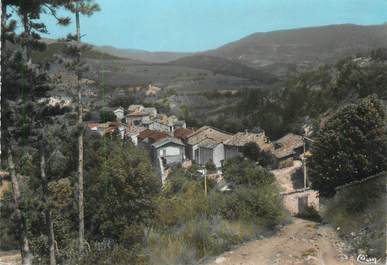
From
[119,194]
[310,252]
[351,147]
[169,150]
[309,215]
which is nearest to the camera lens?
[310,252]

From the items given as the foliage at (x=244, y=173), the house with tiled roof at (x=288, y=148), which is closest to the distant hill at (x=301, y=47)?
the house with tiled roof at (x=288, y=148)

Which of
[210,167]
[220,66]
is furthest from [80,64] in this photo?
[220,66]

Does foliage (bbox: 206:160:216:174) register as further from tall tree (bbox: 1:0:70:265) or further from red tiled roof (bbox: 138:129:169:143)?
tall tree (bbox: 1:0:70:265)

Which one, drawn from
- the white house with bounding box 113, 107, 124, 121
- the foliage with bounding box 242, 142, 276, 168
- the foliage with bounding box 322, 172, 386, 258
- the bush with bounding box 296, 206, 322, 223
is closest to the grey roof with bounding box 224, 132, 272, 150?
the foliage with bounding box 242, 142, 276, 168

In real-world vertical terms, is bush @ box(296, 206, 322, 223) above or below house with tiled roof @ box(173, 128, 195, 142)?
above

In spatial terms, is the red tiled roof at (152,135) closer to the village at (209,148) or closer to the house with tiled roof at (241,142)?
the village at (209,148)

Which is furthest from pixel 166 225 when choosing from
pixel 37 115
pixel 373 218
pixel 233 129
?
pixel 233 129

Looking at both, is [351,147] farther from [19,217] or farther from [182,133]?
[182,133]
